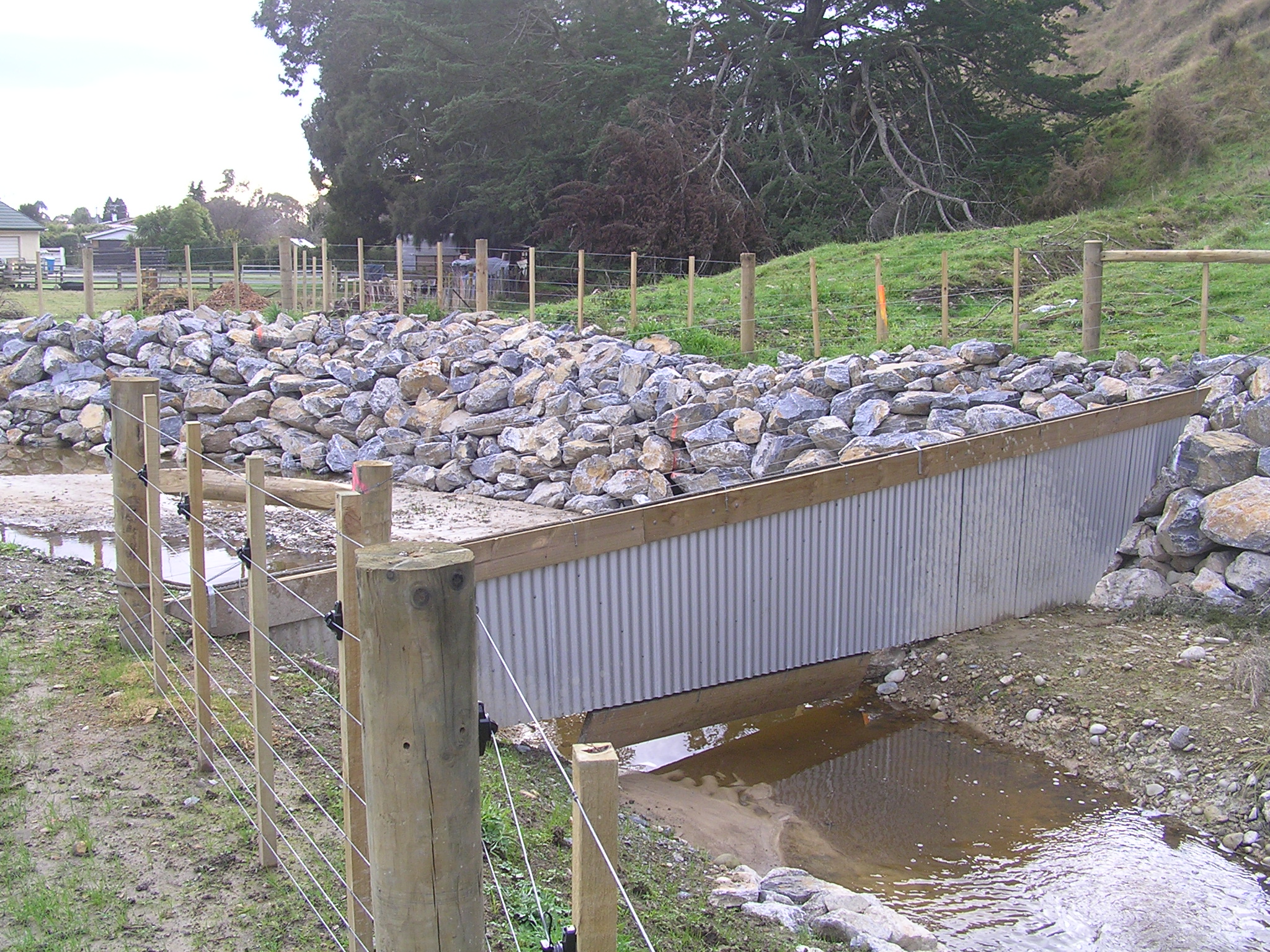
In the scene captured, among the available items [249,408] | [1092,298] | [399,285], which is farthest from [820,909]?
[399,285]

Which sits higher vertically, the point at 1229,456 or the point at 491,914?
the point at 1229,456

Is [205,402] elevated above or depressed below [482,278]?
below

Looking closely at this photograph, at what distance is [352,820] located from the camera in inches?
135

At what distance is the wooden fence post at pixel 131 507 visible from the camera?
5.64 metres

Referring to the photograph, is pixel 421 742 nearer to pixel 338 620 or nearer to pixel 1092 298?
pixel 338 620

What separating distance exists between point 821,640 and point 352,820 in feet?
19.6

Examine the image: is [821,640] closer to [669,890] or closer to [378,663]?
[669,890]

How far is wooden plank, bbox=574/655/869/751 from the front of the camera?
26.1 ft

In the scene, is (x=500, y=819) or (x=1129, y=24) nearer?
(x=500, y=819)

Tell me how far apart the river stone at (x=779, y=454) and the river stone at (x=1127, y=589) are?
3.76m

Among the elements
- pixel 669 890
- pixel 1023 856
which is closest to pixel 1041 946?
pixel 1023 856

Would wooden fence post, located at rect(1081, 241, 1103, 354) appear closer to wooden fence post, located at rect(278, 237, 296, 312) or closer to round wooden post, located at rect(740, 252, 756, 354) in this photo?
round wooden post, located at rect(740, 252, 756, 354)

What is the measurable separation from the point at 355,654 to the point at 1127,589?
28.6ft

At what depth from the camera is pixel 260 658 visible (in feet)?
13.8
